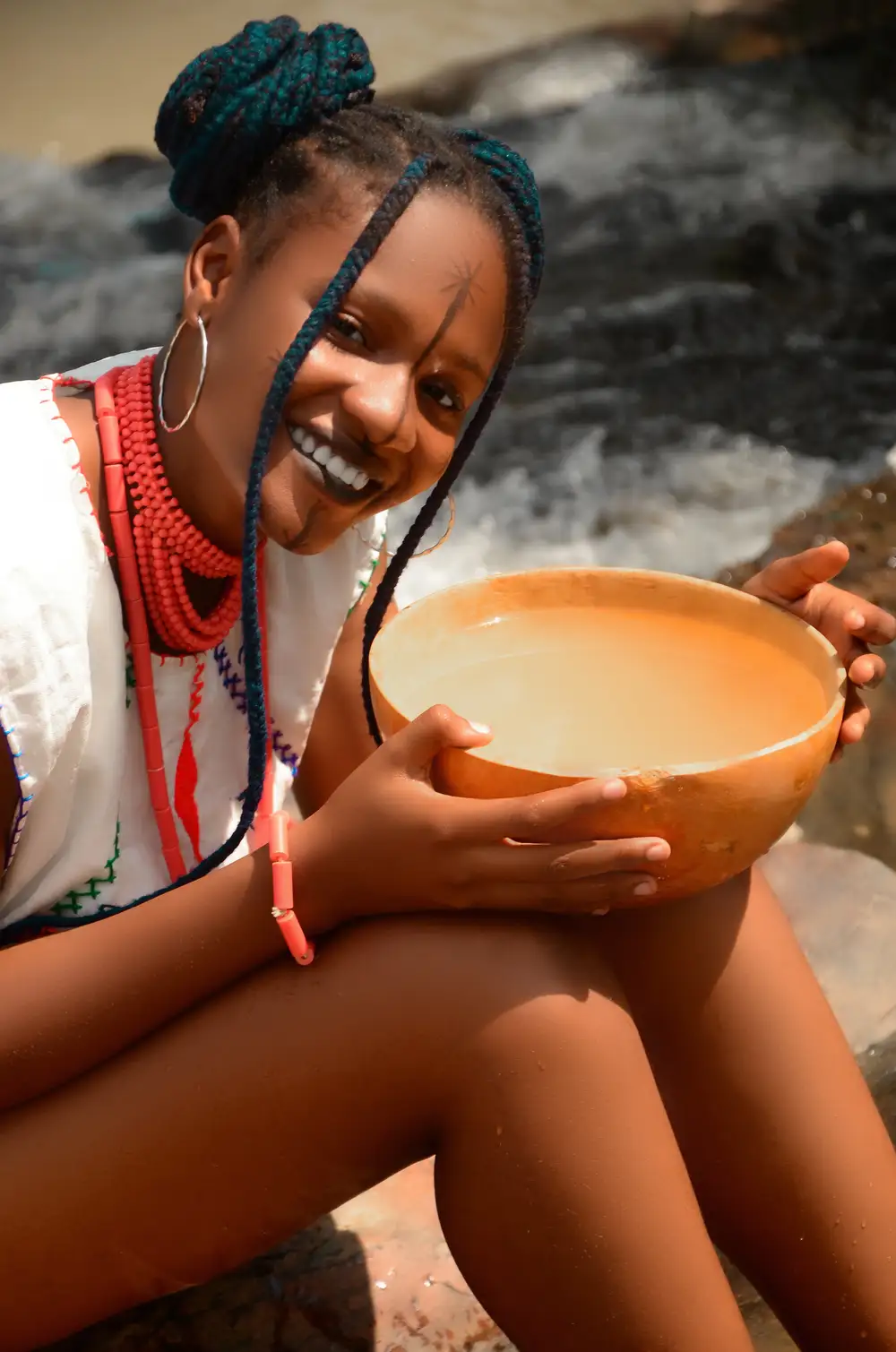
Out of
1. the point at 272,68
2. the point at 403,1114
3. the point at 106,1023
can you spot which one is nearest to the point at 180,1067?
the point at 106,1023

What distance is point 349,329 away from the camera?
1177 millimetres

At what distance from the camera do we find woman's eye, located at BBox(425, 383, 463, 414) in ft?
4.07

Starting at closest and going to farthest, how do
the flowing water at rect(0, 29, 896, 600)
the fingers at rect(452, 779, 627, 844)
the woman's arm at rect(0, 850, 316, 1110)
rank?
the fingers at rect(452, 779, 627, 844), the woman's arm at rect(0, 850, 316, 1110), the flowing water at rect(0, 29, 896, 600)

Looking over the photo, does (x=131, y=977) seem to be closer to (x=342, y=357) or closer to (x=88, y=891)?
(x=88, y=891)

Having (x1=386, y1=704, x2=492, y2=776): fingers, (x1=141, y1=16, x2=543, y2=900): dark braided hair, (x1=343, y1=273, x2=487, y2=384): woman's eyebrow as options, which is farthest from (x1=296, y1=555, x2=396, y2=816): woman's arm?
(x1=386, y1=704, x2=492, y2=776): fingers

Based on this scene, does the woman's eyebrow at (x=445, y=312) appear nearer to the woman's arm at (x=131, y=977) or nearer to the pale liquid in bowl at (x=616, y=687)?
the pale liquid in bowl at (x=616, y=687)

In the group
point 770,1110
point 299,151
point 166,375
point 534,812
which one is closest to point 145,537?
point 166,375

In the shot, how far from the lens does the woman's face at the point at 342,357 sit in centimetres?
117

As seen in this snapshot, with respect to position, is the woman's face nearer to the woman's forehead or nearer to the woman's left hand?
the woman's forehead

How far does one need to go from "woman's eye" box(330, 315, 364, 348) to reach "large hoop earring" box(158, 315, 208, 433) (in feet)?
0.41

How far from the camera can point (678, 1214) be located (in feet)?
3.44

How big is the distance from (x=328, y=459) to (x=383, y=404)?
2.5 inches

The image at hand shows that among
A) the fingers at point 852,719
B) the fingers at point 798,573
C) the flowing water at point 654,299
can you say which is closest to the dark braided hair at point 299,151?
the fingers at point 798,573

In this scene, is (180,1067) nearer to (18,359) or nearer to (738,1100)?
(738,1100)
